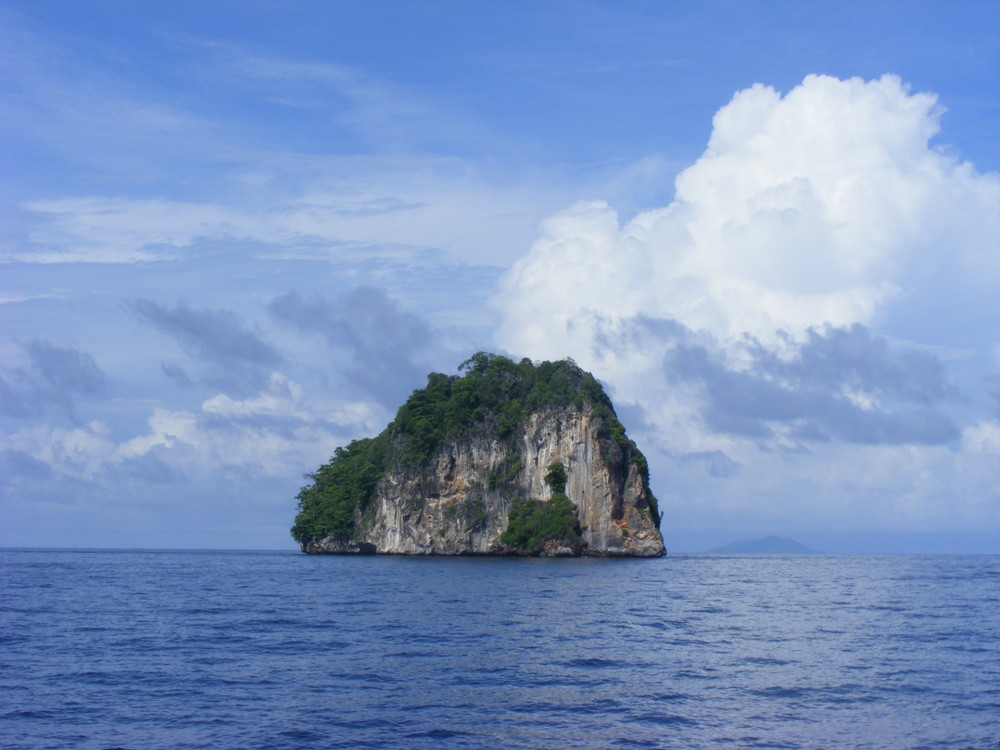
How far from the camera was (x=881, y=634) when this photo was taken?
35156mm

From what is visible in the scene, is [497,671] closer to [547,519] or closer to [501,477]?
[547,519]

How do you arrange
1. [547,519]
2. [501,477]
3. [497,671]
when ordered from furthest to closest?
[501,477] → [547,519] → [497,671]

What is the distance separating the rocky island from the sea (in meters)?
45.3

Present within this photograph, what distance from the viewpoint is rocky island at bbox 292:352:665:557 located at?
9644 cm

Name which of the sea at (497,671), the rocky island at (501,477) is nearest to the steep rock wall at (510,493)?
the rocky island at (501,477)

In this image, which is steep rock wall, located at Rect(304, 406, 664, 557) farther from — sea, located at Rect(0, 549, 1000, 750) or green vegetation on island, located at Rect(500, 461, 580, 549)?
sea, located at Rect(0, 549, 1000, 750)

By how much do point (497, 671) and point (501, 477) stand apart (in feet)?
252

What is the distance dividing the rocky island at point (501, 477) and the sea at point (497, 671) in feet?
149

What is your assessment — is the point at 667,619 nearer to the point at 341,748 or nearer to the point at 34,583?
the point at 341,748

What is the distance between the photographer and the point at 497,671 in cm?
2695

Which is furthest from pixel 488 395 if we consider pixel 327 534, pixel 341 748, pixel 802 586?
pixel 341 748

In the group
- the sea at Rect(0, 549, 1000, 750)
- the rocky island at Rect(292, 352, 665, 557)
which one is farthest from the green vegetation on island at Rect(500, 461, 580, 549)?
the sea at Rect(0, 549, 1000, 750)

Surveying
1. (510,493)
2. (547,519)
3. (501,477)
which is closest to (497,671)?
(547,519)

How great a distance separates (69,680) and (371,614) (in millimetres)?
16710
